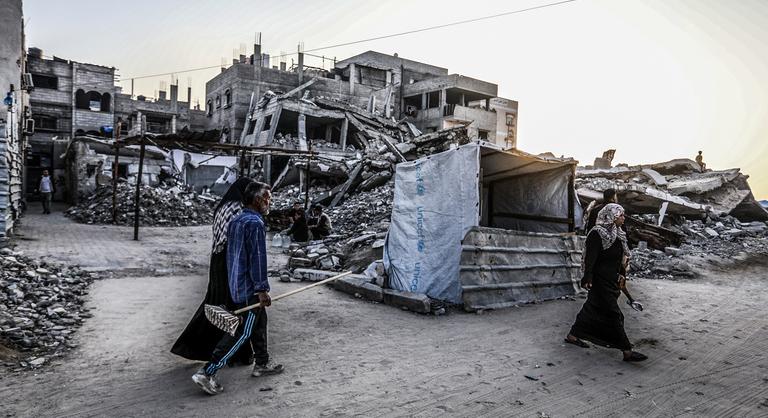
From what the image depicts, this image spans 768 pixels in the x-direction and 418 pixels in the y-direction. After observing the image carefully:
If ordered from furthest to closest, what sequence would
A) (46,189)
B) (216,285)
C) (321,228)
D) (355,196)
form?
1. (46,189)
2. (355,196)
3. (321,228)
4. (216,285)

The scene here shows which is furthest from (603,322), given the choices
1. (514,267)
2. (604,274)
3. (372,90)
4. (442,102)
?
(372,90)

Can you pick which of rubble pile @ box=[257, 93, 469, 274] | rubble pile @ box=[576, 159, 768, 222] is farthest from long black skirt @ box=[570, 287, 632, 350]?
rubble pile @ box=[576, 159, 768, 222]

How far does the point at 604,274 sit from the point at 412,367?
2.06 metres

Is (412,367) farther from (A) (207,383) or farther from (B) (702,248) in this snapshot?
(B) (702,248)

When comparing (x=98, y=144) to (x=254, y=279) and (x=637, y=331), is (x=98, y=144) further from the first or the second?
(x=637, y=331)

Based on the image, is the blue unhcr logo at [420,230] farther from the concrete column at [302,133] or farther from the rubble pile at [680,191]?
the concrete column at [302,133]

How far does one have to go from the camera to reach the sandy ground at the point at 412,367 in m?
3.06

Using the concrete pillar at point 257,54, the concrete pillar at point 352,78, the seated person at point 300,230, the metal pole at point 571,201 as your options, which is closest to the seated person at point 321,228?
the seated person at point 300,230

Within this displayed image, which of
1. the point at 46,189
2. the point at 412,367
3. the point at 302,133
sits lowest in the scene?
the point at 412,367

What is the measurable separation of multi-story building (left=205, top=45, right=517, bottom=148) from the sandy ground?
2752 centimetres

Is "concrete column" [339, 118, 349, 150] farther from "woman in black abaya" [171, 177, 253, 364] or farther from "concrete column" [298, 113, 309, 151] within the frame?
"woman in black abaya" [171, 177, 253, 364]

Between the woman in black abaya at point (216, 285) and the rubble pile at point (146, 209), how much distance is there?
14101 millimetres

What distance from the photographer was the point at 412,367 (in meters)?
3.82

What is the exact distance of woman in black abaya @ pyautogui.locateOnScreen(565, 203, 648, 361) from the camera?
13.9ft
